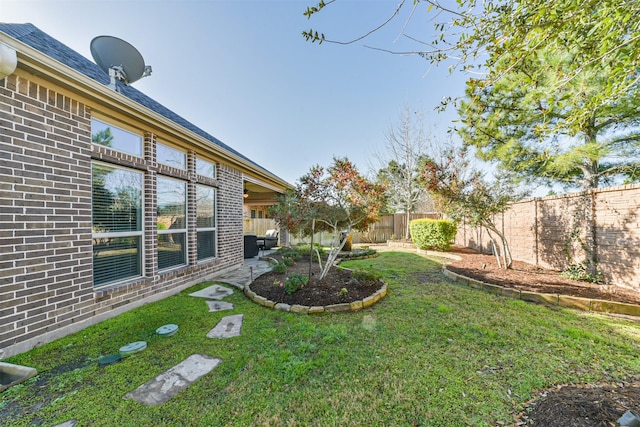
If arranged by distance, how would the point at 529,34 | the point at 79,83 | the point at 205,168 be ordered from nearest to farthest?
the point at 529,34, the point at 79,83, the point at 205,168

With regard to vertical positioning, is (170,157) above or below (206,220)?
above

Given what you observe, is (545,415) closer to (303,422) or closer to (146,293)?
(303,422)

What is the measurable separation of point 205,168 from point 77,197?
9.26ft

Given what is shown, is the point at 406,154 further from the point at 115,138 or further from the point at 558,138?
the point at 115,138

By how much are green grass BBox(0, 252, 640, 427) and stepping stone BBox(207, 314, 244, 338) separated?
0.11 m

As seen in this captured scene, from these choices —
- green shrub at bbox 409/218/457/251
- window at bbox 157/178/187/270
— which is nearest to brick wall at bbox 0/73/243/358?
window at bbox 157/178/187/270

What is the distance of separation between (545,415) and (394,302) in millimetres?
2557

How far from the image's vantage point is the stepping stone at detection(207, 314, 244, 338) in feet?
10.3

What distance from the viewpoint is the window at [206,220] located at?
5645 millimetres

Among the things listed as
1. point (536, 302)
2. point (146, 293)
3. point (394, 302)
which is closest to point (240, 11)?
point (146, 293)

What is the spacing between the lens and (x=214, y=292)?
16.1ft

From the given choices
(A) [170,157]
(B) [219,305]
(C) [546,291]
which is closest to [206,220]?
(A) [170,157]

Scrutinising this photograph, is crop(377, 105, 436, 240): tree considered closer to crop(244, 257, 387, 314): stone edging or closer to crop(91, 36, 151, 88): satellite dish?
crop(244, 257, 387, 314): stone edging

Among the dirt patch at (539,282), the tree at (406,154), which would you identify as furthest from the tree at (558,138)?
the tree at (406,154)
